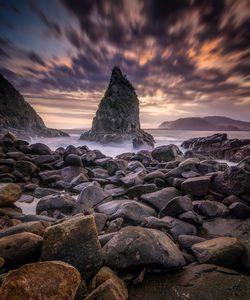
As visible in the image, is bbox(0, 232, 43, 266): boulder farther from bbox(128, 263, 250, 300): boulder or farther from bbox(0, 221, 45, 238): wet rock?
bbox(128, 263, 250, 300): boulder

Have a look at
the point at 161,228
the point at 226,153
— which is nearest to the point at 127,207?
the point at 161,228

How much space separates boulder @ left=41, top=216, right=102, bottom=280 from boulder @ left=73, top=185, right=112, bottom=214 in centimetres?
170

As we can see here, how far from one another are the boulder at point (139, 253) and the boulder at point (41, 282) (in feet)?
1.65

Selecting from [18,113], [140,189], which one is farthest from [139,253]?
[18,113]

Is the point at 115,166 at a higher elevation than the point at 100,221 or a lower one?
higher

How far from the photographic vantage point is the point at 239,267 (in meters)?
1.71

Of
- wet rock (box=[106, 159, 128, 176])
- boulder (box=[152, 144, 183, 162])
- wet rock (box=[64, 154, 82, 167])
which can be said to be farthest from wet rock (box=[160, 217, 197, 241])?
boulder (box=[152, 144, 183, 162])

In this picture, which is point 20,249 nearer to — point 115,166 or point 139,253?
point 139,253

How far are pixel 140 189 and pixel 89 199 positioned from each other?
4.72 ft

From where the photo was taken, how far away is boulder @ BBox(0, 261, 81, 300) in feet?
3.42

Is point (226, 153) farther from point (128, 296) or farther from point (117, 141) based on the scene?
point (117, 141)

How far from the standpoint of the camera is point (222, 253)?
173 centimetres

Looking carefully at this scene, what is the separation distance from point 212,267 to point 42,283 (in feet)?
5.49

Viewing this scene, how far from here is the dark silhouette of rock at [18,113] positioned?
184ft
